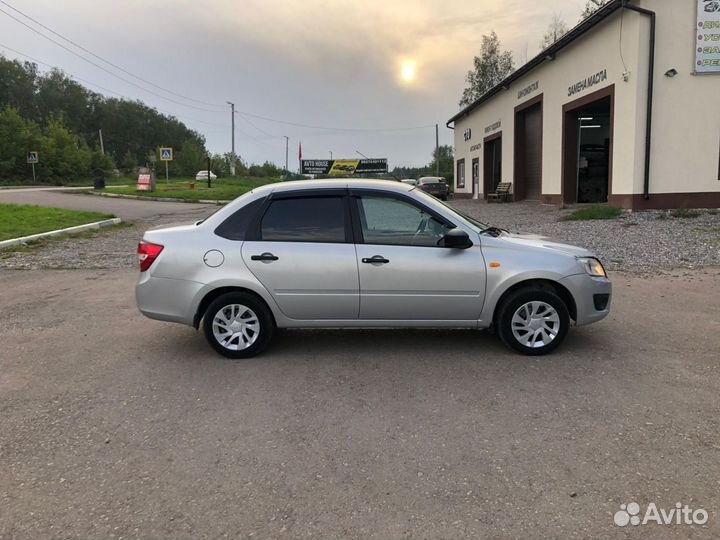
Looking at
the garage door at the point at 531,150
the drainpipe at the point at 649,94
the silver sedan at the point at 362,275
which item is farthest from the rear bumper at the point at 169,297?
the garage door at the point at 531,150

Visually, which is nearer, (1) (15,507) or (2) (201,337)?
(1) (15,507)

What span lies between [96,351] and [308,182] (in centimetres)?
281

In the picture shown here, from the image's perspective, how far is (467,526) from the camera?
275 cm

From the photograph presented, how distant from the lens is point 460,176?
145ft

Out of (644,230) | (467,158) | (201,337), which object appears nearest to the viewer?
(201,337)

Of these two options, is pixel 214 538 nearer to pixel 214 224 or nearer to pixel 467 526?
pixel 467 526

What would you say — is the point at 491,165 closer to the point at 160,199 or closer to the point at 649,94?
the point at 649,94

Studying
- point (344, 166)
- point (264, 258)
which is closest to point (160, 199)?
point (344, 166)

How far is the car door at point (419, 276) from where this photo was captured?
5160 mm

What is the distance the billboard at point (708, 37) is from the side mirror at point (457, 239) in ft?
50.9

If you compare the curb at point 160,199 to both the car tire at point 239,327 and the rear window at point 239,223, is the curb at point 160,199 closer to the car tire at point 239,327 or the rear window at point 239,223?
the rear window at point 239,223

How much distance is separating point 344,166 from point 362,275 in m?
24.4

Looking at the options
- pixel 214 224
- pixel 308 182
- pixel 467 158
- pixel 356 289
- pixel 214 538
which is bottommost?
pixel 214 538

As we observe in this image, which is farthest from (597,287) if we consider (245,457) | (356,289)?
(245,457)
